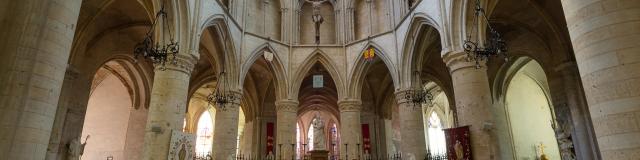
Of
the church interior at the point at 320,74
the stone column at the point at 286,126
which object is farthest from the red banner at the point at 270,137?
the stone column at the point at 286,126

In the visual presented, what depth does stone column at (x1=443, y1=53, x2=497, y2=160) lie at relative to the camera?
1102 centimetres

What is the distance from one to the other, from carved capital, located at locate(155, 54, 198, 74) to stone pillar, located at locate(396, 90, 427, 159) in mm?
8223

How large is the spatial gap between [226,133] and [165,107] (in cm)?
490

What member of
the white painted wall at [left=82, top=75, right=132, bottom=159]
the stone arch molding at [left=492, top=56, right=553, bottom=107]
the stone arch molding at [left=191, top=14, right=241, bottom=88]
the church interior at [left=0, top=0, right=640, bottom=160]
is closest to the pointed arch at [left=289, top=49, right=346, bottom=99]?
the church interior at [left=0, top=0, right=640, bottom=160]

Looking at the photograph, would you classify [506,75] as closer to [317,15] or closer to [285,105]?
[317,15]

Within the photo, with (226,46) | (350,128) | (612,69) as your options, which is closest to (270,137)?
(350,128)

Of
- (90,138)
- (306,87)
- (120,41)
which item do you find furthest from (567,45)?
(90,138)

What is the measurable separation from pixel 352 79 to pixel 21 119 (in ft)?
47.4

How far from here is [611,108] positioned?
5.05m

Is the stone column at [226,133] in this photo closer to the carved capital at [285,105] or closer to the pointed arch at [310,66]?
the carved capital at [285,105]

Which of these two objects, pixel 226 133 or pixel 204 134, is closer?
pixel 226 133

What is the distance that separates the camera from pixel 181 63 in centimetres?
1205

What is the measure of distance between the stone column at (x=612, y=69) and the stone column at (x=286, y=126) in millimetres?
13780

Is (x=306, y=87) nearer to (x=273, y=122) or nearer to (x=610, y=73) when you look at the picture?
(x=273, y=122)
